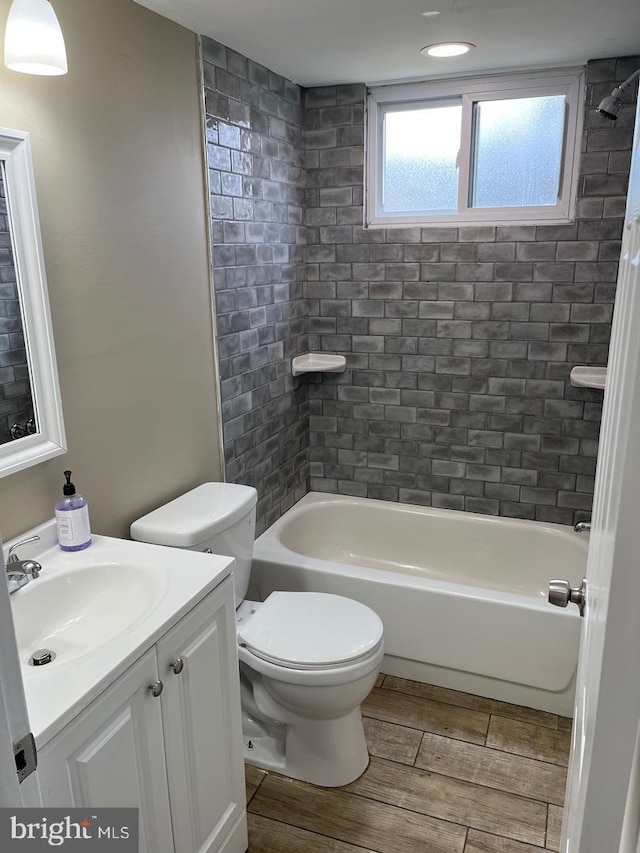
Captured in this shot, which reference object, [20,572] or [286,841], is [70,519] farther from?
[286,841]

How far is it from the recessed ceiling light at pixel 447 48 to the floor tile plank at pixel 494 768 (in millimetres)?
2473

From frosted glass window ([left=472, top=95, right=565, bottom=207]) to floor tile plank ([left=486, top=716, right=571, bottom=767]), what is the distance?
2109mm

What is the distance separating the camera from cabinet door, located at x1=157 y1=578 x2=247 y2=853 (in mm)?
1451

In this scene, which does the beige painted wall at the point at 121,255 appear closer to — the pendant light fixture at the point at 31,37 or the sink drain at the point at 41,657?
the pendant light fixture at the point at 31,37

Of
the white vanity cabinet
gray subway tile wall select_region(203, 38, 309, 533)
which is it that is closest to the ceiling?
gray subway tile wall select_region(203, 38, 309, 533)

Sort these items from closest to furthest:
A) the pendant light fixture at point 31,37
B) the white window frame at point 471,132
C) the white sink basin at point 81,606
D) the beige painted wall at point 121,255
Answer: the pendant light fixture at point 31,37 → the white sink basin at point 81,606 → the beige painted wall at point 121,255 → the white window frame at point 471,132

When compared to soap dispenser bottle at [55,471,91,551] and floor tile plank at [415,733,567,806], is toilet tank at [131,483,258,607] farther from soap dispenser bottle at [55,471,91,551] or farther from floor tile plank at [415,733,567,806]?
floor tile plank at [415,733,567,806]

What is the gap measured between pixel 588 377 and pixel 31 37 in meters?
2.32

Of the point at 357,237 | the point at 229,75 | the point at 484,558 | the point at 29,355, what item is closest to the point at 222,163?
the point at 229,75

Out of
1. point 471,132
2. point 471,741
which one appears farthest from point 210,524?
point 471,132

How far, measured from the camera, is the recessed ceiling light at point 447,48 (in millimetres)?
2320

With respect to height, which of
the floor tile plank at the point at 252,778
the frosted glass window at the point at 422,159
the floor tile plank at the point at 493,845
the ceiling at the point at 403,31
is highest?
the ceiling at the point at 403,31

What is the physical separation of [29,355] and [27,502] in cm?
37

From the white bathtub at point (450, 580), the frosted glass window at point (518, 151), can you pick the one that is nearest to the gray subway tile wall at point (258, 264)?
the white bathtub at point (450, 580)
